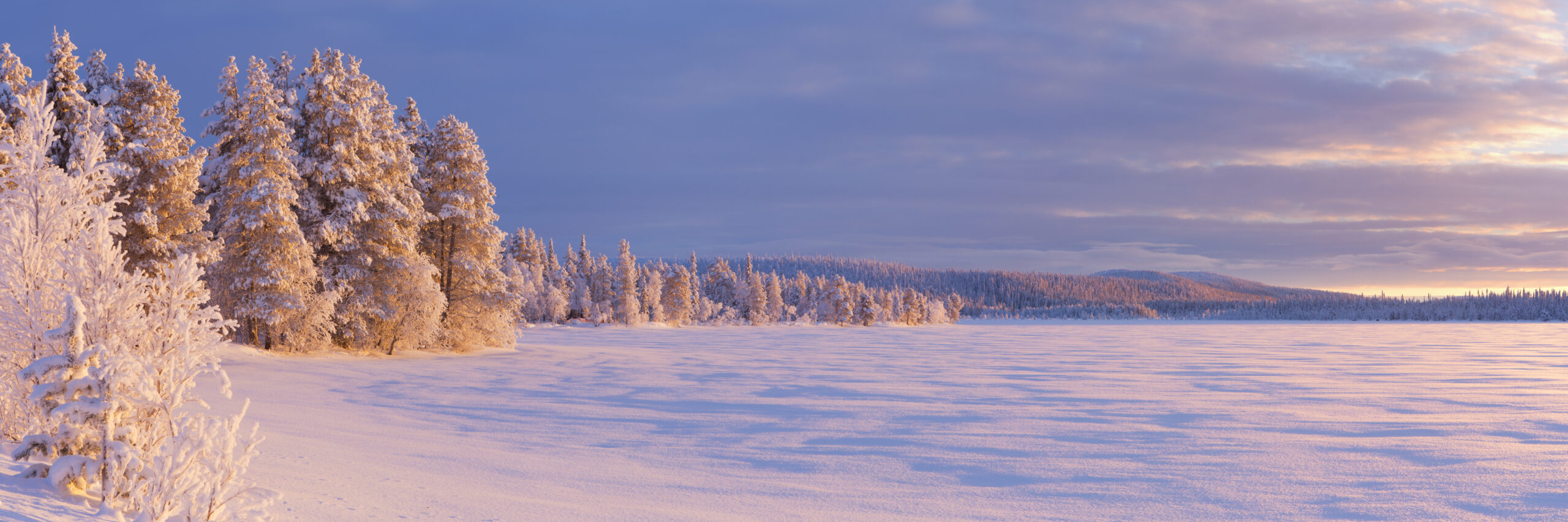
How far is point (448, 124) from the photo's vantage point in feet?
105

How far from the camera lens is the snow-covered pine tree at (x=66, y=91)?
25531mm

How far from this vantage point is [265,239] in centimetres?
2509

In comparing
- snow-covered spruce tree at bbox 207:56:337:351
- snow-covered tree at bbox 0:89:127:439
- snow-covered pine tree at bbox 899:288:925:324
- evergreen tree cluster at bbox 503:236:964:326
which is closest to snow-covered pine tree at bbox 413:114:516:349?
snow-covered spruce tree at bbox 207:56:337:351

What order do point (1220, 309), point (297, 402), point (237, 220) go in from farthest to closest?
point (1220, 309) → point (237, 220) → point (297, 402)

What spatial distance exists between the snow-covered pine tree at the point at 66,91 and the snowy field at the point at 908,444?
36.5ft

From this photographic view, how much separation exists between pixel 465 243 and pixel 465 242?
0.02 m

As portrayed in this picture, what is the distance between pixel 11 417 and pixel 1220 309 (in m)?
221

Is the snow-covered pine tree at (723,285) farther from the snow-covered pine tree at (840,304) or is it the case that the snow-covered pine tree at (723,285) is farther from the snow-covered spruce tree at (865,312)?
the snow-covered spruce tree at (865,312)

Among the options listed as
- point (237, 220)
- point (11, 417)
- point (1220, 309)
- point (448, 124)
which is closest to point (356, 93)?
point (448, 124)

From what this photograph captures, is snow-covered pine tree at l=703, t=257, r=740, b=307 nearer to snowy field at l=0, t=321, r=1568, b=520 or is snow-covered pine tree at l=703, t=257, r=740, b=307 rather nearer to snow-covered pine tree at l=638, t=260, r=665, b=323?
snow-covered pine tree at l=638, t=260, r=665, b=323

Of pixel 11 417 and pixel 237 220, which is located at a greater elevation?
pixel 237 220

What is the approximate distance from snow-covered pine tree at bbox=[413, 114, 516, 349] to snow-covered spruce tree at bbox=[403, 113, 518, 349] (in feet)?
0.08

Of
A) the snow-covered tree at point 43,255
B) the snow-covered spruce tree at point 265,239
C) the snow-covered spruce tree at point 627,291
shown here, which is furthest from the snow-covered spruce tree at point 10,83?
the snow-covered spruce tree at point 627,291

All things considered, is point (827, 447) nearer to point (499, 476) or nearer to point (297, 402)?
point (499, 476)
